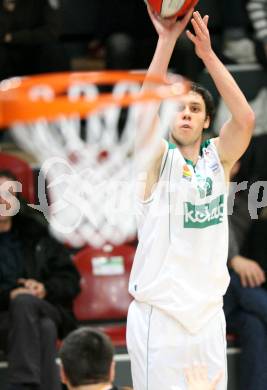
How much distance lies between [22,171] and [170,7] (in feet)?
7.85

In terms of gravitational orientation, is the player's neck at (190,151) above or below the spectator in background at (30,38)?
below

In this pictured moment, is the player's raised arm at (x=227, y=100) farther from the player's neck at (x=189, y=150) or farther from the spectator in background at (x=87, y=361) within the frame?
the spectator in background at (x=87, y=361)

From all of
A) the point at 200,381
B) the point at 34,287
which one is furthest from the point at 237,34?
the point at 200,381

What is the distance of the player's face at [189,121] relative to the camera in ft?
14.5

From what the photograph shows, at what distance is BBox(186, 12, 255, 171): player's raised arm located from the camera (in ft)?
13.5

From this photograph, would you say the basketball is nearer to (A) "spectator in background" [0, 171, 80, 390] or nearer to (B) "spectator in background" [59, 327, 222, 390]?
(B) "spectator in background" [59, 327, 222, 390]

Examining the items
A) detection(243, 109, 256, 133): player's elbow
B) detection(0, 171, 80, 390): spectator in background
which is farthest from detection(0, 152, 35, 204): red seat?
detection(243, 109, 256, 133): player's elbow

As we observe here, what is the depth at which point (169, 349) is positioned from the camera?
4.41 metres

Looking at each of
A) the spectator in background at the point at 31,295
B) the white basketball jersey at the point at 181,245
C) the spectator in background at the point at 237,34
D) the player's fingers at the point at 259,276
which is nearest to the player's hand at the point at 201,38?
the white basketball jersey at the point at 181,245

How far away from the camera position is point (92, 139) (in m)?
4.01

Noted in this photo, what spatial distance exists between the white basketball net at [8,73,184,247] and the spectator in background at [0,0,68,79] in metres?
1.72

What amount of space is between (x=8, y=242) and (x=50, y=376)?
81 centimetres

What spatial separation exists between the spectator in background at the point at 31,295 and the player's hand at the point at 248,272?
912mm

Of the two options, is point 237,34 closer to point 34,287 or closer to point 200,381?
point 34,287
